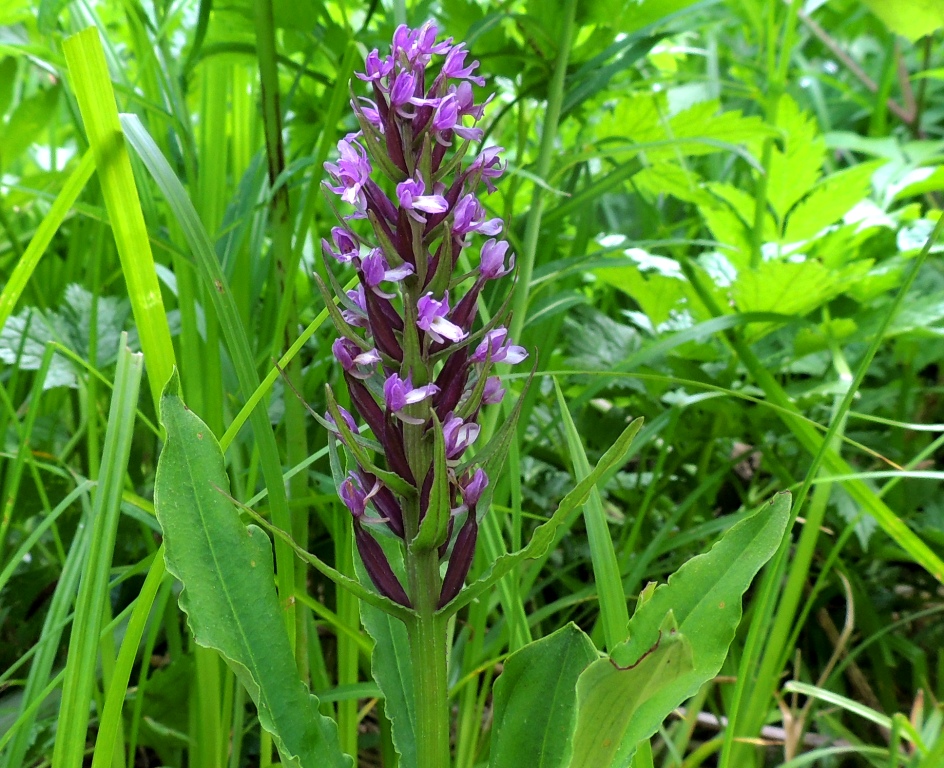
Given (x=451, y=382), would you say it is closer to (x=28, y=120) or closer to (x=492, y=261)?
(x=492, y=261)

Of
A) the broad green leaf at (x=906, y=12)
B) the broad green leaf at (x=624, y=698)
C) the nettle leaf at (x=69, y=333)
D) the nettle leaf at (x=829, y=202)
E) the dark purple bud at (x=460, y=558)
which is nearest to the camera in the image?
the broad green leaf at (x=624, y=698)

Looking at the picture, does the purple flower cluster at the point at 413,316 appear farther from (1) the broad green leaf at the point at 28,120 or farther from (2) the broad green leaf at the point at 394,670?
(1) the broad green leaf at the point at 28,120

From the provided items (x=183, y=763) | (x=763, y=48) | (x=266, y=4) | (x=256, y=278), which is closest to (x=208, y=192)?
(x=256, y=278)

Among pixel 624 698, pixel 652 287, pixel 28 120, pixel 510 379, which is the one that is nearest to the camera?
pixel 624 698

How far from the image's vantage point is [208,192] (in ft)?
3.22

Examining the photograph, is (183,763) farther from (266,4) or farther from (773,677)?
(266,4)

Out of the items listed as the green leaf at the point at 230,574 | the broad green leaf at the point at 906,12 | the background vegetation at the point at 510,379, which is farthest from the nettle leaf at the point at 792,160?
the green leaf at the point at 230,574

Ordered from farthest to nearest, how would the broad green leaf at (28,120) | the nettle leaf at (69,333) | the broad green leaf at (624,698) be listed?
1. the broad green leaf at (28,120)
2. the nettle leaf at (69,333)
3. the broad green leaf at (624,698)

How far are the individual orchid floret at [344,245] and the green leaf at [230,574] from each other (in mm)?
143

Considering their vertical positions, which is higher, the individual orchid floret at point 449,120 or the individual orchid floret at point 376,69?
the individual orchid floret at point 376,69

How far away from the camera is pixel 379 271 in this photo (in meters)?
0.51

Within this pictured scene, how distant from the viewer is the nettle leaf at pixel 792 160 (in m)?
1.16

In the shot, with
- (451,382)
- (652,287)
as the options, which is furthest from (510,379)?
(451,382)

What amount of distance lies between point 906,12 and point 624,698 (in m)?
0.64
